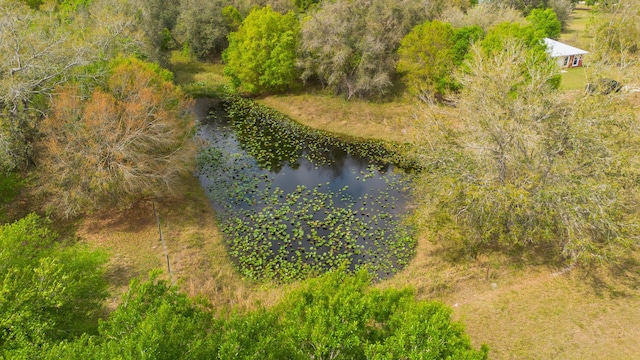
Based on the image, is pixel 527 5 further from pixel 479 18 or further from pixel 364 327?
pixel 364 327

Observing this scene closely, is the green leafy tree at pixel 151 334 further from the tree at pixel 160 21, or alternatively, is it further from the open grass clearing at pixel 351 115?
the tree at pixel 160 21

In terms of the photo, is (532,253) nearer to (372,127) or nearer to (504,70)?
(504,70)

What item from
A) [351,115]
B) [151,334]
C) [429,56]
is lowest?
[351,115]

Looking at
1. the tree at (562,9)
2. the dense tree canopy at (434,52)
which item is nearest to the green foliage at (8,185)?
the dense tree canopy at (434,52)

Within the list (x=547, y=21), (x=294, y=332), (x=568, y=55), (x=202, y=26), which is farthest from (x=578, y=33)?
(x=294, y=332)

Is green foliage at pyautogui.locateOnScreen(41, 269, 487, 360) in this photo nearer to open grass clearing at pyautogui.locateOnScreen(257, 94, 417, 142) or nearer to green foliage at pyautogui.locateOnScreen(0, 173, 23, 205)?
green foliage at pyautogui.locateOnScreen(0, 173, 23, 205)

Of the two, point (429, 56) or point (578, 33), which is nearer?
point (429, 56)

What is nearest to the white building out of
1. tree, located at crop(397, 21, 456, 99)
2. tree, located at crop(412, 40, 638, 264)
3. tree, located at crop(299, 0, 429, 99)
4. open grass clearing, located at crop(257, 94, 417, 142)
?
tree, located at crop(397, 21, 456, 99)
